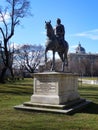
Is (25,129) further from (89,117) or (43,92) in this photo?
(43,92)

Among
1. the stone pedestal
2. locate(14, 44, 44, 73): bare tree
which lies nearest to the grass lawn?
the stone pedestal

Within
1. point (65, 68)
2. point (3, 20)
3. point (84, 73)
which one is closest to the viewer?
point (65, 68)

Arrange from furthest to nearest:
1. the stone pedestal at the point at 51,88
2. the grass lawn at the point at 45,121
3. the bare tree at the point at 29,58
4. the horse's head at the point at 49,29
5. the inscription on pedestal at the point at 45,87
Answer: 1. the bare tree at the point at 29,58
2. the horse's head at the point at 49,29
3. the inscription on pedestal at the point at 45,87
4. the stone pedestal at the point at 51,88
5. the grass lawn at the point at 45,121

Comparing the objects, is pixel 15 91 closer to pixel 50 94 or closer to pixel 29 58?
pixel 50 94

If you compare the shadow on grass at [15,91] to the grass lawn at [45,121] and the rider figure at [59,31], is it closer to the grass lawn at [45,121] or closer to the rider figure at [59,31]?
the rider figure at [59,31]

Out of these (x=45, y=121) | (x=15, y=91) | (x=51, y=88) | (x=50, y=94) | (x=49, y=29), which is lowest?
(x=45, y=121)

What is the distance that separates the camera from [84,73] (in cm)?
13300

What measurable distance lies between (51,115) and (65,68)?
5.42 metres

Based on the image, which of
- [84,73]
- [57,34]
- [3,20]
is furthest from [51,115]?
[84,73]

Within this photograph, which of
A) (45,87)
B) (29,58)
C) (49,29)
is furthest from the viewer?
(29,58)

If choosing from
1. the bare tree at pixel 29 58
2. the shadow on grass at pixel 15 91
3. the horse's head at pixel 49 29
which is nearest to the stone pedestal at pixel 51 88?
the horse's head at pixel 49 29

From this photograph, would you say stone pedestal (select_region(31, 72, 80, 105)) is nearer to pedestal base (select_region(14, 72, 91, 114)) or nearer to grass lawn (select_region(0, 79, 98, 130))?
pedestal base (select_region(14, 72, 91, 114))

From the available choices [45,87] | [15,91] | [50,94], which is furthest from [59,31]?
[15,91]

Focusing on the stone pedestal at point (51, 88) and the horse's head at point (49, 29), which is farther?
the horse's head at point (49, 29)
